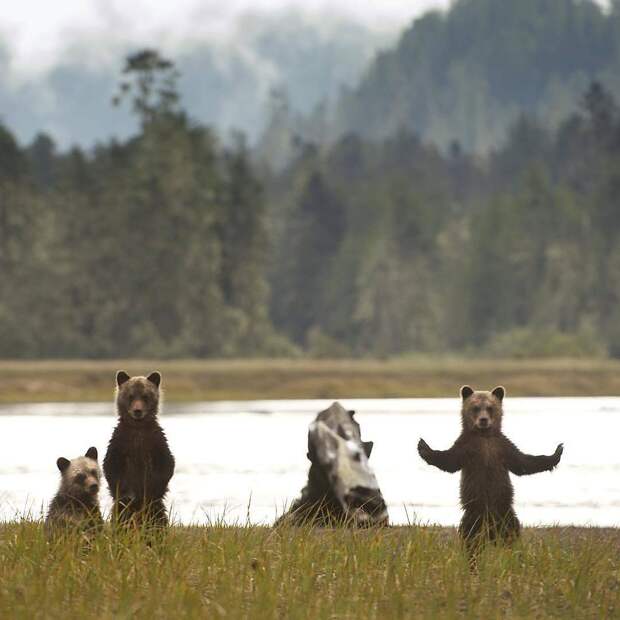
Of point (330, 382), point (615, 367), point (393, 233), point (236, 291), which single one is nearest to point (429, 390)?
point (330, 382)

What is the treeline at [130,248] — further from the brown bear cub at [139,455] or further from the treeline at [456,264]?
the brown bear cub at [139,455]

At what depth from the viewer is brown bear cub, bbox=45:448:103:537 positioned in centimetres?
1230

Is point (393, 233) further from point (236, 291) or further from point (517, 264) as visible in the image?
point (236, 291)

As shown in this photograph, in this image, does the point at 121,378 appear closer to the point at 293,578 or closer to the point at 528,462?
the point at 293,578

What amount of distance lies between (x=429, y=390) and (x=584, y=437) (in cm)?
2371

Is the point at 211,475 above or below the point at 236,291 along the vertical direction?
below

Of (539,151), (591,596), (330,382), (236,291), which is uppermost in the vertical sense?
(539,151)

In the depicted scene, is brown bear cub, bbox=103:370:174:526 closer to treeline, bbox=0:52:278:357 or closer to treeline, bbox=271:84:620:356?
treeline, bbox=0:52:278:357

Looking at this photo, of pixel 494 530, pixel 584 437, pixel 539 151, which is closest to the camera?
pixel 494 530

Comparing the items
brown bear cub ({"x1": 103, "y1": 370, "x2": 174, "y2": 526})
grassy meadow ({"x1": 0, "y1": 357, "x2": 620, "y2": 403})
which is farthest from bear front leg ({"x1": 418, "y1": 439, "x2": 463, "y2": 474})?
grassy meadow ({"x1": 0, "y1": 357, "x2": 620, "y2": 403})

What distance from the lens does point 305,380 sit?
65.4m

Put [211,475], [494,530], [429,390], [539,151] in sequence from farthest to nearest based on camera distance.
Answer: [539,151] < [429,390] < [211,475] < [494,530]

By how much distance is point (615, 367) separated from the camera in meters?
71.2

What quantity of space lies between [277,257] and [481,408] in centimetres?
10650
